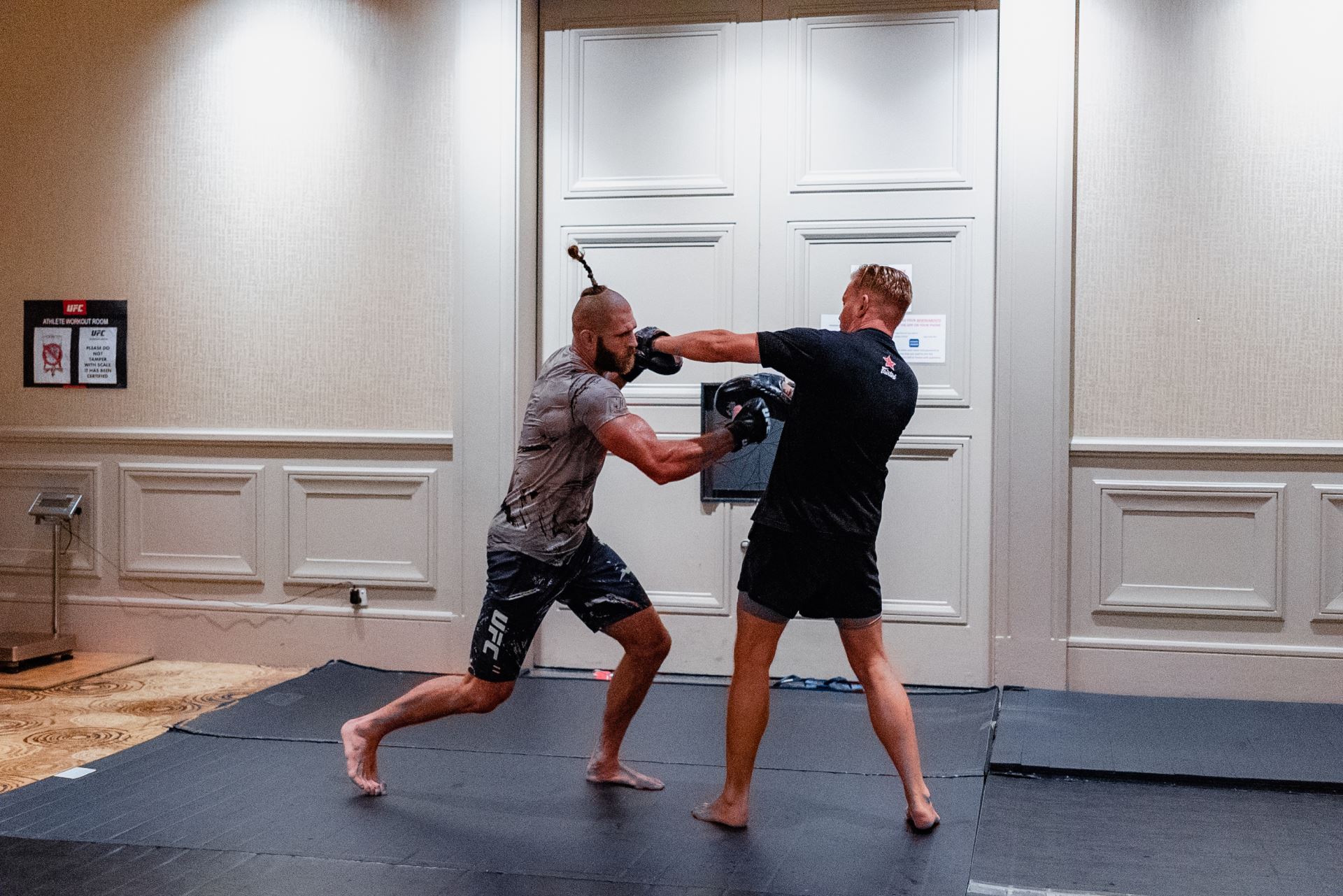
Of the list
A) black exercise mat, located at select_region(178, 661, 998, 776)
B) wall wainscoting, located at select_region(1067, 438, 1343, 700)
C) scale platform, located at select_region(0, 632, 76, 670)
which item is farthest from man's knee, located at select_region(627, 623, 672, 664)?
scale platform, located at select_region(0, 632, 76, 670)

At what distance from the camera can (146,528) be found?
233 inches

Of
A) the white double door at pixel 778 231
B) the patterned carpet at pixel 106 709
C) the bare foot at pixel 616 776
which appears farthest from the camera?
the white double door at pixel 778 231

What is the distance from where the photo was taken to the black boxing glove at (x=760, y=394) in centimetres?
347

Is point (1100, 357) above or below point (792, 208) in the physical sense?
below

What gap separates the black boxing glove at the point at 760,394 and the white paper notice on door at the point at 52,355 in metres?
3.89

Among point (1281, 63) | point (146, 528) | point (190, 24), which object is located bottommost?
point (146, 528)

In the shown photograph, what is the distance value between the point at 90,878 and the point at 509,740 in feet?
5.33

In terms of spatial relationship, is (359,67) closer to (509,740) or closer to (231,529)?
(231,529)

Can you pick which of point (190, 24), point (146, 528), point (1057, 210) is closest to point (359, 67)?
point (190, 24)

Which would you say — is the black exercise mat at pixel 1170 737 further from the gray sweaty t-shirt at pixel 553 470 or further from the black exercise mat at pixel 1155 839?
the gray sweaty t-shirt at pixel 553 470

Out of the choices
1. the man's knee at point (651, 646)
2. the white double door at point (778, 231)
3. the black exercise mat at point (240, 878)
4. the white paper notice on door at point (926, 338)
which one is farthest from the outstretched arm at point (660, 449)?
the white paper notice on door at point (926, 338)

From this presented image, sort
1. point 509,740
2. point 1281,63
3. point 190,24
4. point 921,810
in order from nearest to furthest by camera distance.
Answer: point 921,810 < point 509,740 < point 1281,63 < point 190,24

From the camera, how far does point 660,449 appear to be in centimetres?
343

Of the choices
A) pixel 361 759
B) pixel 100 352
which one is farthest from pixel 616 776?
pixel 100 352
